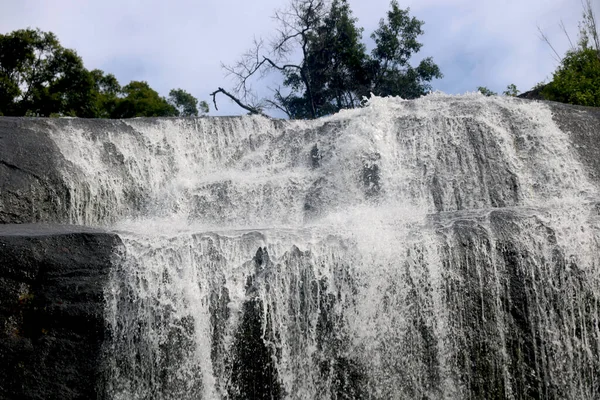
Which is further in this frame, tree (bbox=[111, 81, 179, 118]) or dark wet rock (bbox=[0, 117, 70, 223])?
tree (bbox=[111, 81, 179, 118])

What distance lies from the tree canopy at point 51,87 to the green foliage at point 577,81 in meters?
14.8

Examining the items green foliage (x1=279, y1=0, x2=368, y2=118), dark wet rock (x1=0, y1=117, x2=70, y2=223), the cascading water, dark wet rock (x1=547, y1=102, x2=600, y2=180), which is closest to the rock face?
the cascading water

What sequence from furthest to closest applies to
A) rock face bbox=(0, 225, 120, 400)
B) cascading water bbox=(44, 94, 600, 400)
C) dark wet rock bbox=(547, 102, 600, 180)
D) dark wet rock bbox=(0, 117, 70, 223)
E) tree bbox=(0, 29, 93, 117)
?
tree bbox=(0, 29, 93, 117) → dark wet rock bbox=(547, 102, 600, 180) → dark wet rock bbox=(0, 117, 70, 223) → cascading water bbox=(44, 94, 600, 400) → rock face bbox=(0, 225, 120, 400)

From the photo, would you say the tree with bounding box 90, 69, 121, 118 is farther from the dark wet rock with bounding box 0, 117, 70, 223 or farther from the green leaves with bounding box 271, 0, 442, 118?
the dark wet rock with bounding box 0, 117, 70, 223

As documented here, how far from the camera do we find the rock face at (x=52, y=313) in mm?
5250

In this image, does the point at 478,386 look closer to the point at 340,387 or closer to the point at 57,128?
the point at 340,387

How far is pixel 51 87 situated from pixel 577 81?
17831mm

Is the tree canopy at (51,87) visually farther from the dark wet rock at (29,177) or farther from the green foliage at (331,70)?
the dark wet rock at (29,177)

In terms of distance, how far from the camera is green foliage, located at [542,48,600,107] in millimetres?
14125

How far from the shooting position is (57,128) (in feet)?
30.8

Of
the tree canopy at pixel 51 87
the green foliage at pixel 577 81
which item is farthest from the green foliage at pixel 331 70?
the green foliage at pixel 577 81

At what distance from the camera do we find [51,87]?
22953mm

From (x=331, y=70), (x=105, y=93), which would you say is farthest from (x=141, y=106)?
(x=331, y=70)

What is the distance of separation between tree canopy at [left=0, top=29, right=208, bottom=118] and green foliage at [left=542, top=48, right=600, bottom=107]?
14758mm
